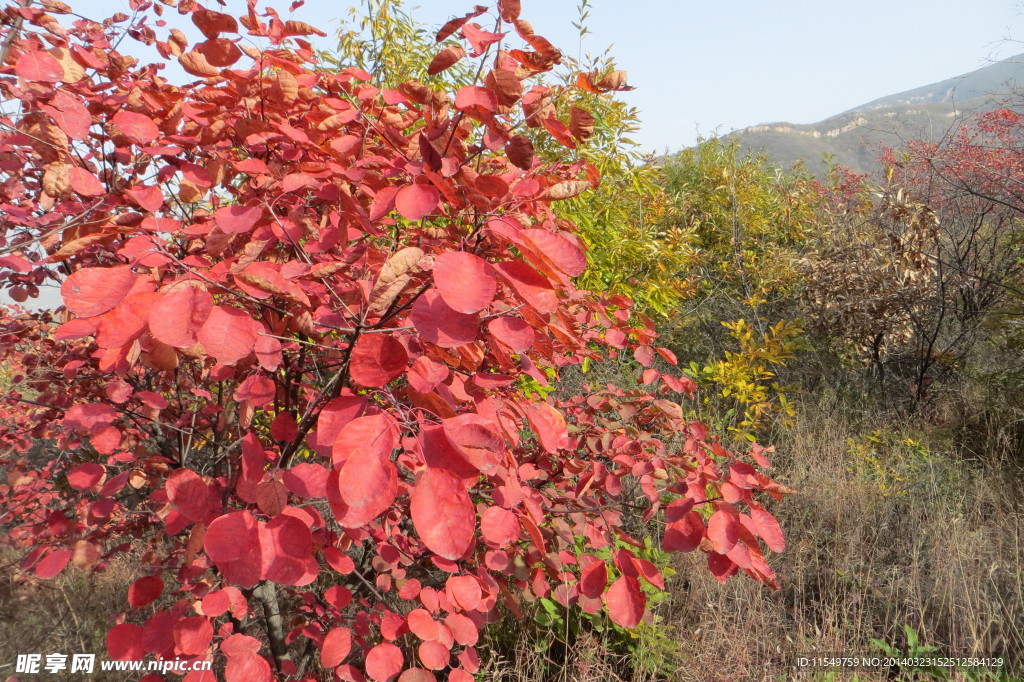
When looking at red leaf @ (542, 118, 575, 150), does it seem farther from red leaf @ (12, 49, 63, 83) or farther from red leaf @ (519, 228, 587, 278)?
red leaf @ (12, 49, 63, 83)

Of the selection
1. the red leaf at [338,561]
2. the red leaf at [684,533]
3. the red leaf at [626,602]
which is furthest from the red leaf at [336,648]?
the red leaf at [684,533]

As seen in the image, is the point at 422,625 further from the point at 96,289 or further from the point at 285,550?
the point at 96,289

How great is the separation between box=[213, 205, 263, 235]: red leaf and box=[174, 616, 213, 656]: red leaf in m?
0.72

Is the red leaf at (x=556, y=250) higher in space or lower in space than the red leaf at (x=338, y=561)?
higher

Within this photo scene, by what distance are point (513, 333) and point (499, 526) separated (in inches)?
14.0

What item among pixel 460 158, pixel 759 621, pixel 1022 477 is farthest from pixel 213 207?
pixel 1022 477

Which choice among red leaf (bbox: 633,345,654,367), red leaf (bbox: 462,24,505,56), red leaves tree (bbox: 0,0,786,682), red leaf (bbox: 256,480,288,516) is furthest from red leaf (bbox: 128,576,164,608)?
red leaf (bbox: 633,345,654,367)

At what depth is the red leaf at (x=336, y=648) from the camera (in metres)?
1.04

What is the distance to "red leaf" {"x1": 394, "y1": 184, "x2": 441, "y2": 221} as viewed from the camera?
0.67 meters

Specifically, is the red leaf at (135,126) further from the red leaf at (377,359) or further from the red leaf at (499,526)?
the red leaf at (499,526)

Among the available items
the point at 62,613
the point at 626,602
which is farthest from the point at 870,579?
the point at 62,613

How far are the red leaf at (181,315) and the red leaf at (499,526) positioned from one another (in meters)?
0.49

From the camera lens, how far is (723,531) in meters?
0.87

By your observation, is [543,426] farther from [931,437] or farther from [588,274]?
[931,437]
